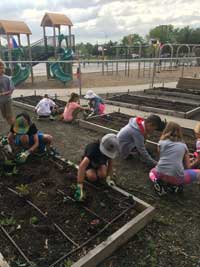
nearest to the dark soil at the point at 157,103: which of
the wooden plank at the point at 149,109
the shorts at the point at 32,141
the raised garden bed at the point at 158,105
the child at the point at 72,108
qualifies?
the raised garden bed at the point at 158,105

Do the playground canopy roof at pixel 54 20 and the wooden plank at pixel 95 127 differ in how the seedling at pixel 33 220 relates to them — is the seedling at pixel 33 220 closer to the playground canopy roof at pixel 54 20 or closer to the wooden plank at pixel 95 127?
the wooden plank at pixel 95 127

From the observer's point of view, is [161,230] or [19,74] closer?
[161,230]

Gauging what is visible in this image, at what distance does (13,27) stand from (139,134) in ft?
46.6

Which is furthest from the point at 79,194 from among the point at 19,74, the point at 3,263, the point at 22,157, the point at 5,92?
the point at 19,74

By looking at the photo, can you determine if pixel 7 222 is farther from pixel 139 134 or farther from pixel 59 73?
pixel 59 73

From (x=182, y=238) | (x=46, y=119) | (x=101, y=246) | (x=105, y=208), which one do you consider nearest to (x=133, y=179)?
(x=105, y=208)

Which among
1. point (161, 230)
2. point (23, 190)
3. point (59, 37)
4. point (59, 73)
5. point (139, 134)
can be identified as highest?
point (59, 37)

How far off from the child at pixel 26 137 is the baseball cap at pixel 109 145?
4.94 ft

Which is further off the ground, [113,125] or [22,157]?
[22,157]

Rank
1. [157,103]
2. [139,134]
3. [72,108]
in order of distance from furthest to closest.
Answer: [157,103] < [72,108] < [139,134]

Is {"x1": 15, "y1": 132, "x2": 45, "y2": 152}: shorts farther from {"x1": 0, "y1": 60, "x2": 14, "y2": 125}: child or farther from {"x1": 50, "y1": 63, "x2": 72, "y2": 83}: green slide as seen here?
{"x1": 50, "y1": 63, "x2": 72, "y2": 83}: green slide

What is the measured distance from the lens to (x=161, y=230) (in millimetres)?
2766

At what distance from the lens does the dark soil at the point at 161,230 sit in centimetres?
238

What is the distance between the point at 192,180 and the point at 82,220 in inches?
61.9
